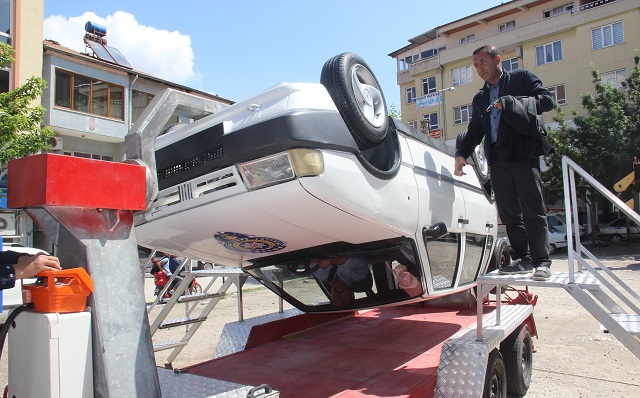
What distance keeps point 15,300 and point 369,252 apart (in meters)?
6.48

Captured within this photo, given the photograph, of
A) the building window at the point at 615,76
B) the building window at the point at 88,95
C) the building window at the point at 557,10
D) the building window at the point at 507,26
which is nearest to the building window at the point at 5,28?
the building window at the point at 88,95

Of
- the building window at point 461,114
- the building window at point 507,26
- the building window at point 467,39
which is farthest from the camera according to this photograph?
the building window at point 467,39

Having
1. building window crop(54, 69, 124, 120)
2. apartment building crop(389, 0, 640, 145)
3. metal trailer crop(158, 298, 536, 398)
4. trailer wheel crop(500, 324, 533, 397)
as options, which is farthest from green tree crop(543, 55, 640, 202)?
building window crop(54, 69, 124, 120)

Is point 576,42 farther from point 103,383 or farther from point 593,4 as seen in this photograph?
point 103,383

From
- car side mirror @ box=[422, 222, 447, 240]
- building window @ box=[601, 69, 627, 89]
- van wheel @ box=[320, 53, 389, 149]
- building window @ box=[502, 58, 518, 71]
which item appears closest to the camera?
van wheel @ box=[320, 53, 389, 149]

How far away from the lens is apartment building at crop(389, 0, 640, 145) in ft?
88.6

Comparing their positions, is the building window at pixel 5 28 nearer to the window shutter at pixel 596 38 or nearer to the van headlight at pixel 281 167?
the van headlight at pixel 281 167

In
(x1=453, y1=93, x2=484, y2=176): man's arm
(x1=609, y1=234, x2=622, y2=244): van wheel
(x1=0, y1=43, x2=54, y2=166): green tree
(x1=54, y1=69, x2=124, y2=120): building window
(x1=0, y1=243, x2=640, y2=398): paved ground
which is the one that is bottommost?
(x1=0, y1=243, x2=640, y2=398): paved ground

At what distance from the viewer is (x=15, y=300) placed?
7.81 meters

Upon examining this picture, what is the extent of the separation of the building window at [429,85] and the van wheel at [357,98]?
33.5m

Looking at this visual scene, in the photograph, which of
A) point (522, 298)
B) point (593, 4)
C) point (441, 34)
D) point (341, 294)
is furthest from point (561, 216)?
point (341, 294)

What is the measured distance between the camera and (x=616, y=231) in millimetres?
25234

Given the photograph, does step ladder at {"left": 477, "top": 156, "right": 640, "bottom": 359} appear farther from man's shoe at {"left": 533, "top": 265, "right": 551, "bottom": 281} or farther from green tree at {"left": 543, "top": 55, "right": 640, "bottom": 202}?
green tree at {"left": 543, "top": 55, "right": 640, "bottom": 202}

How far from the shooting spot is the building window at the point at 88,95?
67.9ft
